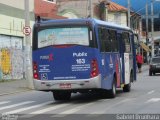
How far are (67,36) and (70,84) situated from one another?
→ 1.72 metres

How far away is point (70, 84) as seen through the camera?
61.5 feet

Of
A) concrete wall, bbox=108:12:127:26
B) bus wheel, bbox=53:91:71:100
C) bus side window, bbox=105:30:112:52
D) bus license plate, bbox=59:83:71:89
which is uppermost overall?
concrete wall, bbox=108:12:127:26

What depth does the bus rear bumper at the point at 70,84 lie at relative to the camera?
1862 cm

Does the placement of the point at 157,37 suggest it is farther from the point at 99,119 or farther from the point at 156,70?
the point at 99,119

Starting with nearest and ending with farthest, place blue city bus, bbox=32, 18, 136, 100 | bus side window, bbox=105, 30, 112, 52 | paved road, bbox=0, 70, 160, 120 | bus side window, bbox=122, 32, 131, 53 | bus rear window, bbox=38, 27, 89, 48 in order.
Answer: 1. paved road, bbox=0, 70, 160, 120
2. blue city bus, bbox=32, 18, 136, 100
3. bus rear window, bbox=38, 27, 89, 48
4. bus side window, bbox=105, 30, 112, 52
5. bus side window, bbox=122, 32, 131, 53

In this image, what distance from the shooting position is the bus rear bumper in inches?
733

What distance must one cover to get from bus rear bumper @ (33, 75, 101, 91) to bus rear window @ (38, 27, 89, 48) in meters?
1.32

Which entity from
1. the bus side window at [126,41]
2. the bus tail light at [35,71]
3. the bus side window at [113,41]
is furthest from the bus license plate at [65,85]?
the bus side window at [126,41]

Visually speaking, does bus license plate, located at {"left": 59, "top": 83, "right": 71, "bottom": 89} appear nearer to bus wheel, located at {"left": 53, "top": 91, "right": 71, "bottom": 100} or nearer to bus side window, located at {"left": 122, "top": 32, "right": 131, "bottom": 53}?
bus wheel, located at {"left": 53, "top": 91, "right": 71, "bottom": 100}

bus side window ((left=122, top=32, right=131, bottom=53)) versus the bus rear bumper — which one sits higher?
bus side window ((left=122, top=32, right=131, bottom=53))

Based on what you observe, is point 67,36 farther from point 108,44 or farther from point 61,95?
point 61,95

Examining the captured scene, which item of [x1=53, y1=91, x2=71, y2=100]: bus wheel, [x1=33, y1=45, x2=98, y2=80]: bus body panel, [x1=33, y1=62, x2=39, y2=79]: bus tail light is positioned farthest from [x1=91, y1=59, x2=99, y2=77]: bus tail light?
[x1=53, y1=91, x2=71, y2=100]: bus wheel

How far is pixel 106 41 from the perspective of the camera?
66.1 ft

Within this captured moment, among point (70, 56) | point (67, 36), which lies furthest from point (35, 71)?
point (67, 36)
